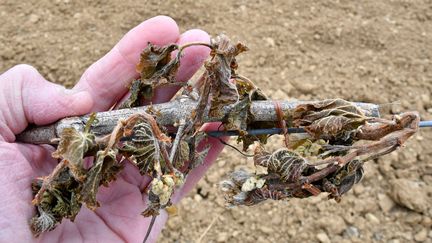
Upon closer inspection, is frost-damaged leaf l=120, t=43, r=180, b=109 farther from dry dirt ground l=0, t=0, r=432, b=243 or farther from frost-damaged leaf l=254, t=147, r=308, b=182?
dry dirt ground l=0, t=0, r=432, b=243

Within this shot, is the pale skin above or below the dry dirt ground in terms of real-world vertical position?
above

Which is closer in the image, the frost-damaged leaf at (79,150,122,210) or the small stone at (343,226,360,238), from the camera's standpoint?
the frost-damaged leaf at (79,150,122,210)

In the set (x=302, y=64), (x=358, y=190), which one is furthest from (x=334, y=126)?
(x=302, y=64)

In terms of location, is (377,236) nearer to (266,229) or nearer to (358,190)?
(358,190)

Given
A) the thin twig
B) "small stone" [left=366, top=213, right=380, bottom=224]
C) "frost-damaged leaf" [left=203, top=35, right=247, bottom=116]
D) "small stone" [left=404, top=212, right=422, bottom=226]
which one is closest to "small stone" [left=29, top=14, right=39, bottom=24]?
the thin twig

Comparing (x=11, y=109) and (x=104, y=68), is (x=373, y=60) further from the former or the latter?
(x=11, y=109)

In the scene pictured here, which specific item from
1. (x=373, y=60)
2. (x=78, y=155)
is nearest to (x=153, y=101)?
(x=78, y=155)

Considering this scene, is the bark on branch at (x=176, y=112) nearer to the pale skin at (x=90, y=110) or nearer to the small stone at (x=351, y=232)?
the pale skin at (x=90, y=110)

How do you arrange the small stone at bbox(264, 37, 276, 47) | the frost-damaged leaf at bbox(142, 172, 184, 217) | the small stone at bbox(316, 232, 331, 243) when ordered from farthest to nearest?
the small stone at bbox(264, 37, 276, 47) → the small stone at bbox(316, 232, 331, 243) → the frost-damaged leaf at bbox(142, 172, 184, 217)
